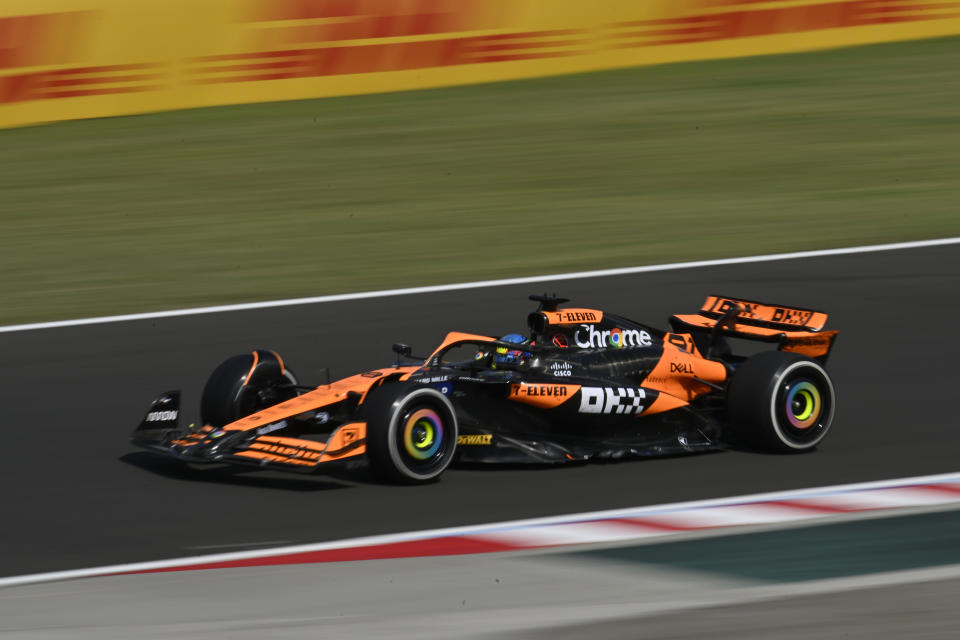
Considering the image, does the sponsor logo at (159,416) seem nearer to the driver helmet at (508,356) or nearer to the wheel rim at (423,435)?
the wheel rim at (423,435)

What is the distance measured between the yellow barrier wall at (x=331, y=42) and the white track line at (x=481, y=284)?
20.1 ft

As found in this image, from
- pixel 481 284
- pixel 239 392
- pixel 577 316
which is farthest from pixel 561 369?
pixel 481 284

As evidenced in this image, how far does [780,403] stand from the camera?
329 inches

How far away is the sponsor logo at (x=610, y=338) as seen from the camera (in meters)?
8.67

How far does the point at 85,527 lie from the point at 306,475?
128 cm

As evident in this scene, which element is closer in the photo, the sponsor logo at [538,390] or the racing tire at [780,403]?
the sponsor logo at [538,390]

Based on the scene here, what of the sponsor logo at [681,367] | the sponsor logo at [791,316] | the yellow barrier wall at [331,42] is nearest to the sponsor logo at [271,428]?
the sponsor logo at [681,367]

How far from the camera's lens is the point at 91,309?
12.5 metres

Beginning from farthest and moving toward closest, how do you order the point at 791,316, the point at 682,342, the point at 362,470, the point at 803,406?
the point at 791,316 < the point at 682,342 < the point at 803,406 < the point at 362,470

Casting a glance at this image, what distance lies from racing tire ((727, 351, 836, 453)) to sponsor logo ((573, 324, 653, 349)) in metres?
0.57

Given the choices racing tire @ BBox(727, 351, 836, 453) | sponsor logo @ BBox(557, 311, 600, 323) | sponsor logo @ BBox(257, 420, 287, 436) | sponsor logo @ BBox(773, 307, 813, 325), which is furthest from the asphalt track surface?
sponsor logo @ BBox(557, 311, 600, 323)

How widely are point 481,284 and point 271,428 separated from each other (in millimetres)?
5169

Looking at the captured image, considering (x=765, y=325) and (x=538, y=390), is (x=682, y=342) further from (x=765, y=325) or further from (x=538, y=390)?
(x=538, y=390)

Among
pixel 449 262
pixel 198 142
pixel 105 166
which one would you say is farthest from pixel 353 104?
pixel 449 262
